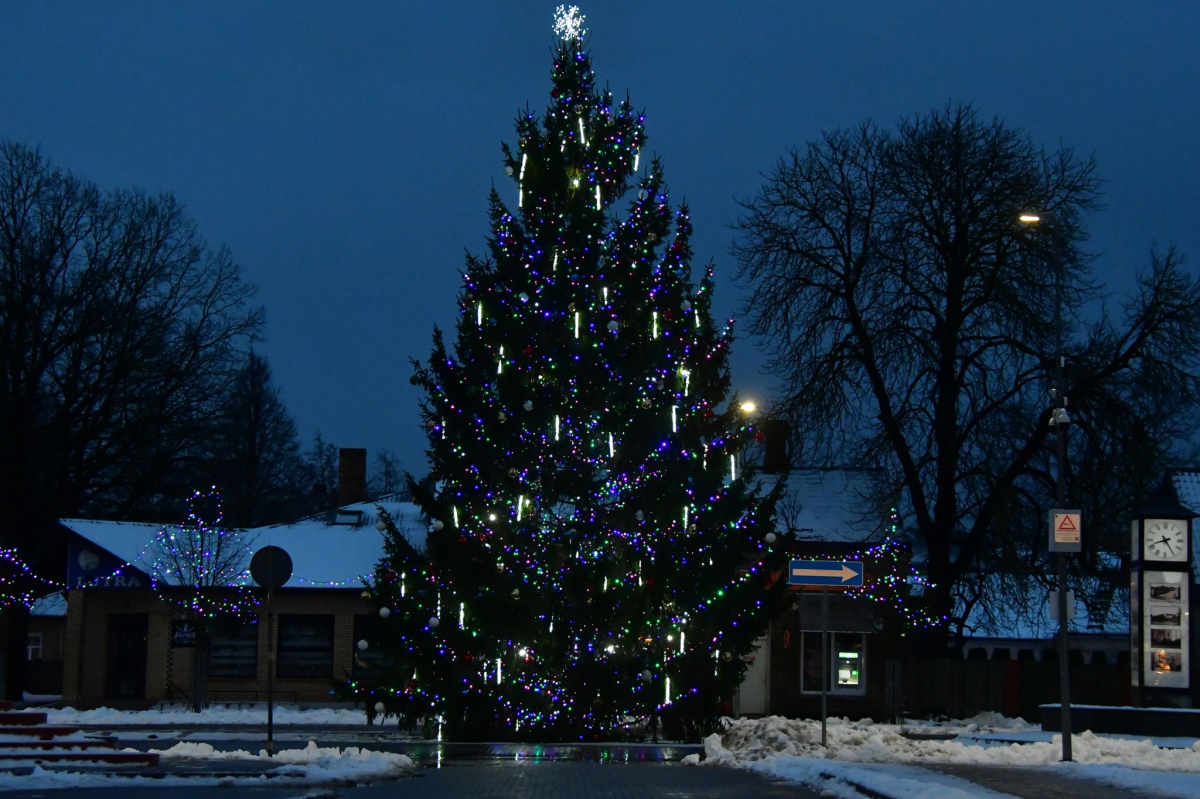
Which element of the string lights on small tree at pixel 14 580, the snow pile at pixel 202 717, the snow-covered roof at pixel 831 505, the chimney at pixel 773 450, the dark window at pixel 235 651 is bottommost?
the snow pile at pixel 202 717

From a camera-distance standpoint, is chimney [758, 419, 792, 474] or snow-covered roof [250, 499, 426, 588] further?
chimney [758, 419, 792, 474]

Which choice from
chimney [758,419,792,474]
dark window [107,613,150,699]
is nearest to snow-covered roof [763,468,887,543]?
chimney [758,419,792,474]

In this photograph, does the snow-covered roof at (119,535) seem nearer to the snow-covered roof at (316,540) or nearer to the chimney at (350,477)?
the snow-covered roof at (316,540)

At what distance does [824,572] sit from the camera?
2258 centimetres

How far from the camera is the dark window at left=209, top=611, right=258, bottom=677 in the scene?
41562mm

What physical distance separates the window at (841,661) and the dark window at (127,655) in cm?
1890

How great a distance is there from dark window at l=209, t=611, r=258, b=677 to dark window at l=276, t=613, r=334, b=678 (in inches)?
31.1

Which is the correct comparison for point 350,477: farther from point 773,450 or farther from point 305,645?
point 773,450

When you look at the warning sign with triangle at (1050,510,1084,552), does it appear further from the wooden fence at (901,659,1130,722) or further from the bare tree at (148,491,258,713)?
the bare tree at (148,491,258,713)

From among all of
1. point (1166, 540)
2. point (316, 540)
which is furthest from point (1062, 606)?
point (316, 540)

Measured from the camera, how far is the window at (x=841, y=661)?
127ft

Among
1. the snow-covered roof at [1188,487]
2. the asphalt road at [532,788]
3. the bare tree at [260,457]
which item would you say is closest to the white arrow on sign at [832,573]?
the asphalt road at [532,788]

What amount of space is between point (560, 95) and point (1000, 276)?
1380 cm

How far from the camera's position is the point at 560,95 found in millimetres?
26594
